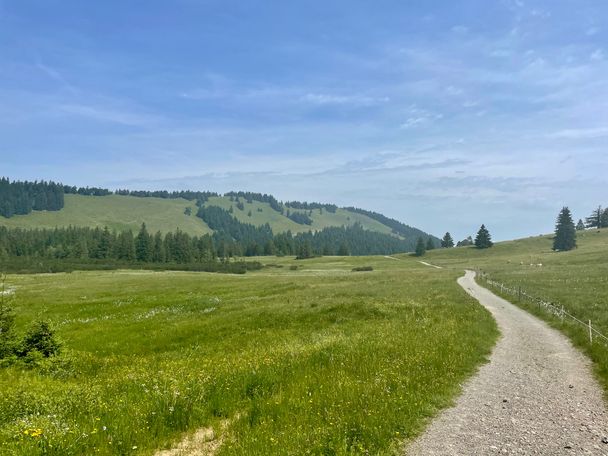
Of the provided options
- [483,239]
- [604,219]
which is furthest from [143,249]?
[604,219]

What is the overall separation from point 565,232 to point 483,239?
104 feet

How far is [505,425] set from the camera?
1028cm

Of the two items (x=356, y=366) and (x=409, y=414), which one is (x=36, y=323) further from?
(x=409, y=414)

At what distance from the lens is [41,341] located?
62.4ft

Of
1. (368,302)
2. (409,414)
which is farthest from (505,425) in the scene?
(368,302)

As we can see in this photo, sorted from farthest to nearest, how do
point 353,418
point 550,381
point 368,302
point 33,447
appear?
point 368,302
point 550,381
point 353,418
point 33,447

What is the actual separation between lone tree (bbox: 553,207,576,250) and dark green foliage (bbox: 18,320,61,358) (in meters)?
151

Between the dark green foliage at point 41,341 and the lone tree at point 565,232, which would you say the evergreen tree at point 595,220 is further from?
the dark green foliage at point 41,341

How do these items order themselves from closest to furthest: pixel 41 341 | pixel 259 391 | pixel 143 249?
pixel 259 391
pixel 41 341
pixel 143 249

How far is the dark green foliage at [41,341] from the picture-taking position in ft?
61.3

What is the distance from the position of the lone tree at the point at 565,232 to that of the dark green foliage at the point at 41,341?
150751mm

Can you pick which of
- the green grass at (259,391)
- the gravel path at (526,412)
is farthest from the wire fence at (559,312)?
the green grass at (259,391)

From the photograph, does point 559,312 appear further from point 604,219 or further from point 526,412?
point 604,219

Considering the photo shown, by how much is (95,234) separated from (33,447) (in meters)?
211
